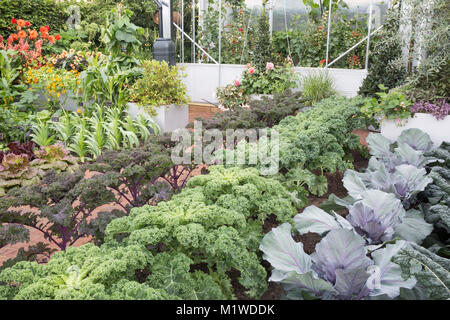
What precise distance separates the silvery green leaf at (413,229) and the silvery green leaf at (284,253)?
0.76m

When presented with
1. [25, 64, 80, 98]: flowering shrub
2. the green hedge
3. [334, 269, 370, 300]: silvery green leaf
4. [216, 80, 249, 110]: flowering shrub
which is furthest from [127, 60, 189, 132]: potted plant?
the green hedge

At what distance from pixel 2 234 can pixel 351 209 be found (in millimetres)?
1996

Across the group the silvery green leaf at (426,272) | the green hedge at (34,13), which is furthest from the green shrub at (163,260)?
the green hedge at (34,13)

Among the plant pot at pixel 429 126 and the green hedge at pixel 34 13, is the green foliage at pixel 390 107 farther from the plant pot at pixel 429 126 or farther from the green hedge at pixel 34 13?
the green hedge at pixel 34 13

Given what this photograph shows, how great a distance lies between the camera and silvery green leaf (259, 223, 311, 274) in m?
1.81

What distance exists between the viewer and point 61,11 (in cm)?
1009

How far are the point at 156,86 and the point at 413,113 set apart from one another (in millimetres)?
3520

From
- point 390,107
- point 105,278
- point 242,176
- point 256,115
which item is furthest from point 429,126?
point 105,278

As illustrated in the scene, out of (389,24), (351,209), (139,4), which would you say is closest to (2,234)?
(351,209)

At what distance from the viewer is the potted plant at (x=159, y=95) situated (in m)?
5.56

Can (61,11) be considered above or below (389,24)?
above

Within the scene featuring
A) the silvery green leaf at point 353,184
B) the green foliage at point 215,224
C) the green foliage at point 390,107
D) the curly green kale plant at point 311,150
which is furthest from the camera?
the green foliage at point 390,107

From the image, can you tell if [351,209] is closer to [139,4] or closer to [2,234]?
[2,234]

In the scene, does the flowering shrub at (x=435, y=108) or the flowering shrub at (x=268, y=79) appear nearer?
the flowering shrub at (x=435, y=108)
